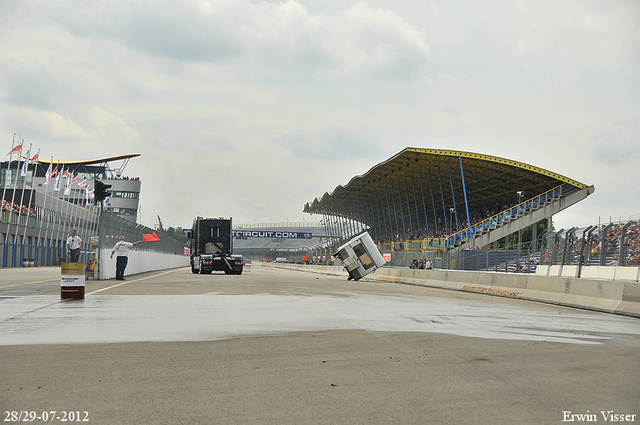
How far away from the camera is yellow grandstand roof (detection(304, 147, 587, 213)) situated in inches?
2298

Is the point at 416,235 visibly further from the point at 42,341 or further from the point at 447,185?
the point at 42,341

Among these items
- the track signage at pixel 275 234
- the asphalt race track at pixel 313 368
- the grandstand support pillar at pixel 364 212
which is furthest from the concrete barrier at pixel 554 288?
the track signage at pixel 275 234

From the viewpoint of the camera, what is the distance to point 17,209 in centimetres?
6400

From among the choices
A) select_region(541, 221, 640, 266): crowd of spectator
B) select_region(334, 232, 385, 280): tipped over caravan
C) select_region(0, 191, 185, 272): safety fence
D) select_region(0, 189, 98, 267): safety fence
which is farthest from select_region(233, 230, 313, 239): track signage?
select_region(541, 221, 640, 266): crowd of spectator

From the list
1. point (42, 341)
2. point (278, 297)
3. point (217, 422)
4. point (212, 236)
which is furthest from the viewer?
point (212, 236)

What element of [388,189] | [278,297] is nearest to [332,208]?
[388,189]

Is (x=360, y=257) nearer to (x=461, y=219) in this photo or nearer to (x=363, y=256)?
(x=363, y=256)

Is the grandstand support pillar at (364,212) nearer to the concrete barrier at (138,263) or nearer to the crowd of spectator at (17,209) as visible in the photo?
the concrete barrier at (138,263)

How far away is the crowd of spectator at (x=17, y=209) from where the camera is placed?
60.1m

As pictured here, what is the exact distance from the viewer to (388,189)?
83.4 meters

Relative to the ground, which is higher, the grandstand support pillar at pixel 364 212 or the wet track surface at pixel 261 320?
the grandstand support pillar at pixel 364 212

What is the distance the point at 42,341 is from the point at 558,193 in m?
56.3

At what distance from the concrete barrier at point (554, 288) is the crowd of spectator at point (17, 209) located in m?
44.6

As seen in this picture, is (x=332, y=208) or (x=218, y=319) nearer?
(x=218, y=319)
